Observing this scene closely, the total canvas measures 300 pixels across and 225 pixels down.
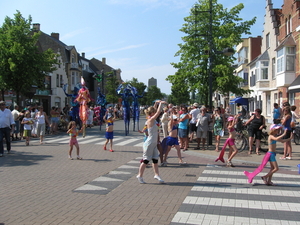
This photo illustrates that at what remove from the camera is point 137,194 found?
652 cm

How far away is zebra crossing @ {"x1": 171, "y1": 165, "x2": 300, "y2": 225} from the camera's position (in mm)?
5082

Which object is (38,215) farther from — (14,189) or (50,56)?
(50,56)

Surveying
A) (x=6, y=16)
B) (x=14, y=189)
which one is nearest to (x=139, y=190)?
(x=14, y=189)

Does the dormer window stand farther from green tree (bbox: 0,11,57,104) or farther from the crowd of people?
green tree (bbox: 0,11,57,104)

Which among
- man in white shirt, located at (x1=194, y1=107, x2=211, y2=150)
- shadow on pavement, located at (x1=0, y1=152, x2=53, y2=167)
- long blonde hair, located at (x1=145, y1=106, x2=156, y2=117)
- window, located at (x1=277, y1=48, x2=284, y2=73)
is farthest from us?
window, located at (x1=277, y1=48, x2=284, y2=73)

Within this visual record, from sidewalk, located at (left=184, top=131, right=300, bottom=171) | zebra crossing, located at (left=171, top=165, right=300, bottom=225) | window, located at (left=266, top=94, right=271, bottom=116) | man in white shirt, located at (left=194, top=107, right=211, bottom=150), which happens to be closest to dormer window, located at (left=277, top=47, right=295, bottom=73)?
window, located at (left=266, top=94, right=271, bottom=116)

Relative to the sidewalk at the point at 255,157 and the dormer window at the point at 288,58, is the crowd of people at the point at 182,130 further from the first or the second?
the dormer window at the point at 288,58

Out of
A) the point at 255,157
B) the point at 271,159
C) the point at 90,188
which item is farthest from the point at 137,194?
the point at 255,157

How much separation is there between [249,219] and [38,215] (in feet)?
10.9

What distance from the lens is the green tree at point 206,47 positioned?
19344 millimetres

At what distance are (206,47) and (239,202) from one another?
48.2ft

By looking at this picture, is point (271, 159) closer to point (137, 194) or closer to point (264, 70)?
point (137, 194)

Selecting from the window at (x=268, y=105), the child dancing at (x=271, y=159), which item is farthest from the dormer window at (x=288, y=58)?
the child dancing at (x=271, y=159)

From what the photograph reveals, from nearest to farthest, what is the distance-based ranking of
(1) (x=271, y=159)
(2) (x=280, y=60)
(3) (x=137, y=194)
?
(3) (x=137, y=194), (1) (x=271, y=159), (2) (x=280, y=60)
